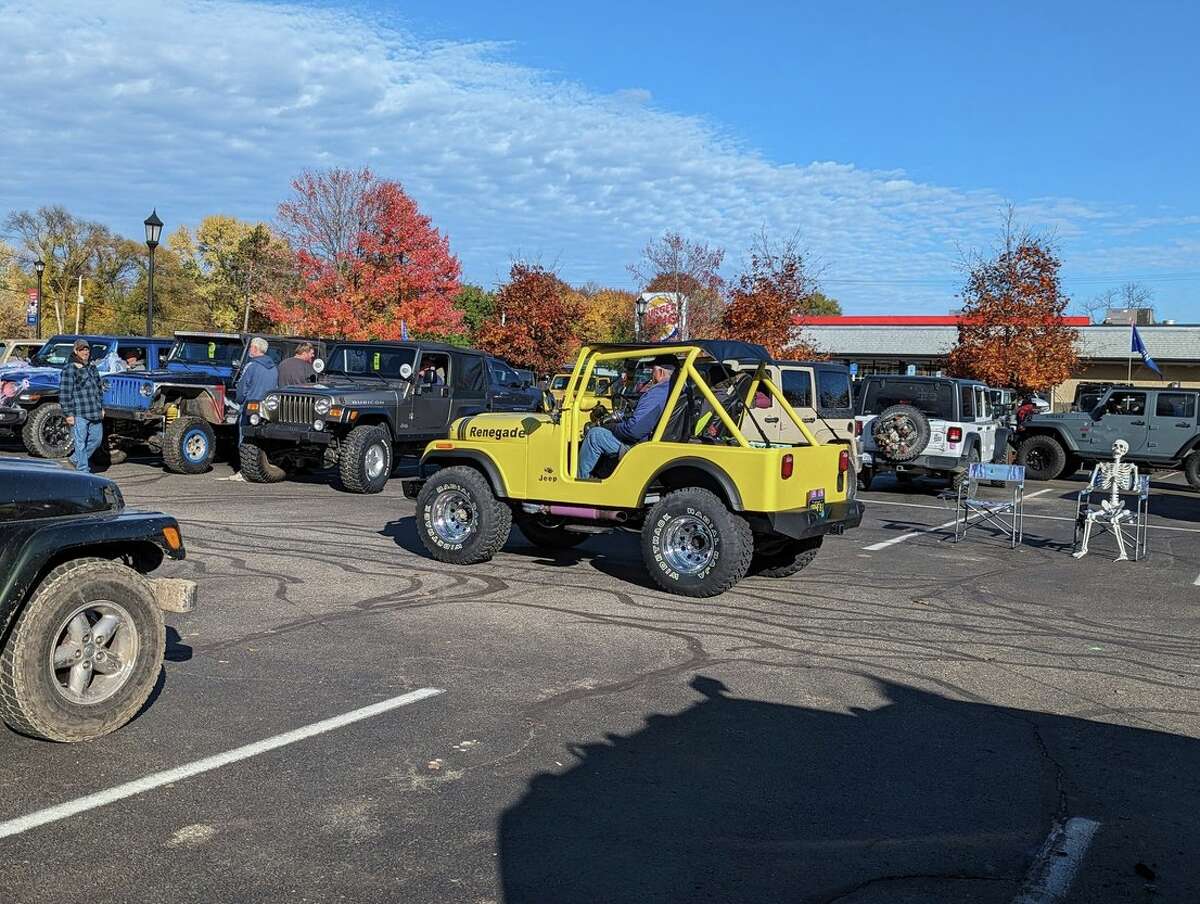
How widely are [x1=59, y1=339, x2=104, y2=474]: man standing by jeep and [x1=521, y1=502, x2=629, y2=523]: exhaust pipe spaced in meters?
7.57

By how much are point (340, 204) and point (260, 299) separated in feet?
48.0

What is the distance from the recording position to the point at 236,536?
1072 cm

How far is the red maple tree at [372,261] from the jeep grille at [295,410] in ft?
78.1

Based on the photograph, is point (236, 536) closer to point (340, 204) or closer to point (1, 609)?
point (1, 609)

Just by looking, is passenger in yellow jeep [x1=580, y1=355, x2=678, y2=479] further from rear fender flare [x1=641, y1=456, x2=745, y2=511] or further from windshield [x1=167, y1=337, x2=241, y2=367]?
windshield [x1=167, y1=337, x2=241, y2=367]

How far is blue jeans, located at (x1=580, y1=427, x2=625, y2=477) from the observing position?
9133 millimetres

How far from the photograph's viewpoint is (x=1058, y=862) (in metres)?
3.85

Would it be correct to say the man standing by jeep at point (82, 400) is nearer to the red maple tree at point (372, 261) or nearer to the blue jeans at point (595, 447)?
the blue jeans at point (595, 447)

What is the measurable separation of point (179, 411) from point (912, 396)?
1175 cm

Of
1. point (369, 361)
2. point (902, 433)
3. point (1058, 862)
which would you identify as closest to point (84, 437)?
point (369, 361)

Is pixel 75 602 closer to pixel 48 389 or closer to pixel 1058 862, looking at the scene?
pixel 1058 862

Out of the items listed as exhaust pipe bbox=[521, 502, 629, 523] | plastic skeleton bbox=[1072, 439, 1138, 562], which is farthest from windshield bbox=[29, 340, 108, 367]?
plastic skeleton bbox=[1072, 439, 1138, 562]

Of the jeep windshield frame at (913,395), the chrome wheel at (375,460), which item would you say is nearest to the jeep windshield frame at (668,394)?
the chrome wheel at (375,460)

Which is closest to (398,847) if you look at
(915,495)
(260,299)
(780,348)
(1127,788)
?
(1127,788)
